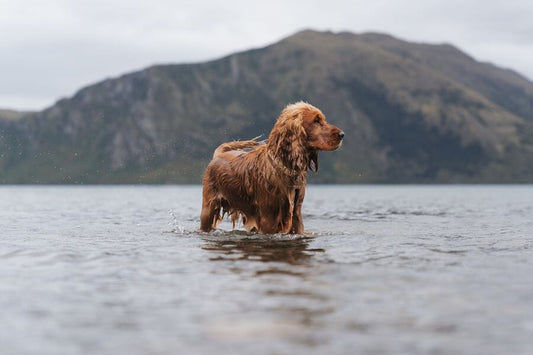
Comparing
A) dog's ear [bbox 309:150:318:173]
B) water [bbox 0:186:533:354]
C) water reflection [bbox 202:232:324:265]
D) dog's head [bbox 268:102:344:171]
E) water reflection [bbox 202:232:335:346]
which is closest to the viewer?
water [bbox 0:186:533:354]

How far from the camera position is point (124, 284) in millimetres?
7289

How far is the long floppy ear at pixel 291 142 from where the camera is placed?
39.6 ft

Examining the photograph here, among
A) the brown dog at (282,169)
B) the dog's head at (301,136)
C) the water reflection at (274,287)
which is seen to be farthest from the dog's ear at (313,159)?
the water reflection at (274,287)

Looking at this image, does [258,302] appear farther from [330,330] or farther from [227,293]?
[330,330]

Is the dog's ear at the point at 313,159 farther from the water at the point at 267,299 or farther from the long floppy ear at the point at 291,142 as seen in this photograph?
the water at the point at 267,299

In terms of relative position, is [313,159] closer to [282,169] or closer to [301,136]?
[301,136]

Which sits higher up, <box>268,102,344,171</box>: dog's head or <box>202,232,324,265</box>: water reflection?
<box>268,102,344,171</box>: dog's head

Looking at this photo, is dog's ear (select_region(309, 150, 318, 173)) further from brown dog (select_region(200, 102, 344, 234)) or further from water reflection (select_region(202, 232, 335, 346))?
water reflection (select_region(202, 232, 335, 346))

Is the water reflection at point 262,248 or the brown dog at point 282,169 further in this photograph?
the brown dog at point 282,169

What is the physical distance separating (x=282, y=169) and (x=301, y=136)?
2.35 feet

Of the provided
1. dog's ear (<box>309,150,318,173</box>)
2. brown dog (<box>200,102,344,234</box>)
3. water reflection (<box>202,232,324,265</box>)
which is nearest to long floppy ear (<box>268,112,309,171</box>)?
brown dog (<box>200,102,344,234</box>)

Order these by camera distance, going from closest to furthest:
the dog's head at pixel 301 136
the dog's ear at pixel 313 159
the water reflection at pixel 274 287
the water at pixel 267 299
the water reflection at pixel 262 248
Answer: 1. the water at pixel 267 299
2. the water reflection at pixel 274 287
3. the water reflection at pixel 262 248
4. the dog's head at pixel 301 136
5. the dog's ear at pixel 313 159

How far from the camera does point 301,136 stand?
39.8 ft

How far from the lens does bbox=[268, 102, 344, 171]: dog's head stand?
12062 millimetres
